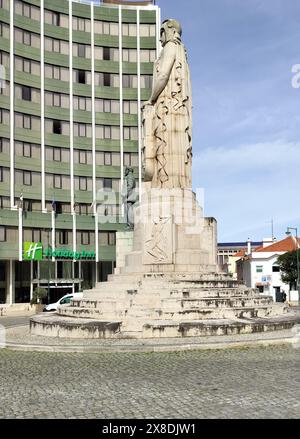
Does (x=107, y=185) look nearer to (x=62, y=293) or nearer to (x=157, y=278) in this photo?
(x=62, y=293)

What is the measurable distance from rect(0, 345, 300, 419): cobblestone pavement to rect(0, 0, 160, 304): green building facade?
4367cm

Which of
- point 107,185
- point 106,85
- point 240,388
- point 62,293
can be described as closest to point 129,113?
point 106,85

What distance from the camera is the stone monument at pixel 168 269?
15.5 meters

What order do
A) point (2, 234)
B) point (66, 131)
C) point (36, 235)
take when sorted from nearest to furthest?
point (2, 234), point (36, 235), point (66, 131)

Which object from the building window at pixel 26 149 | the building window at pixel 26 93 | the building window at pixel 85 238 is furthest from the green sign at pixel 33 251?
the building window at pixel 26 93

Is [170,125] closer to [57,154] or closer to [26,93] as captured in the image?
[26,93]

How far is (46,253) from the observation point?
56.2 metres

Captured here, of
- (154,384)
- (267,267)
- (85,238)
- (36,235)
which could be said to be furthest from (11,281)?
(154,384)

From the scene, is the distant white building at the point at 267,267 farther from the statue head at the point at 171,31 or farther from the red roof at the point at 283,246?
the statue head at the point at 171,31

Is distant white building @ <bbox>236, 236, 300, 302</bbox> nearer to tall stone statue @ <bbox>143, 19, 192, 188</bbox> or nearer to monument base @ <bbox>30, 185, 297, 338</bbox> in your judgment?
tall stone statue @ <bbox>143, 19, 192, 188</bbox>

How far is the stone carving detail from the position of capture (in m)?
19.1

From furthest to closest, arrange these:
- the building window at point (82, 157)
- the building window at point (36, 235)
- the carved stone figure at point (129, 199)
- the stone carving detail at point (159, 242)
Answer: the building window at point (82, 157), the building window at point (36, 235), the carved stone figure at point (129, 199), the stone carving detail at point (159, 242)

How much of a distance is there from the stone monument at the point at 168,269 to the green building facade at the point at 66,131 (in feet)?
117

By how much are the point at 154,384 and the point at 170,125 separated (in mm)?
13295
